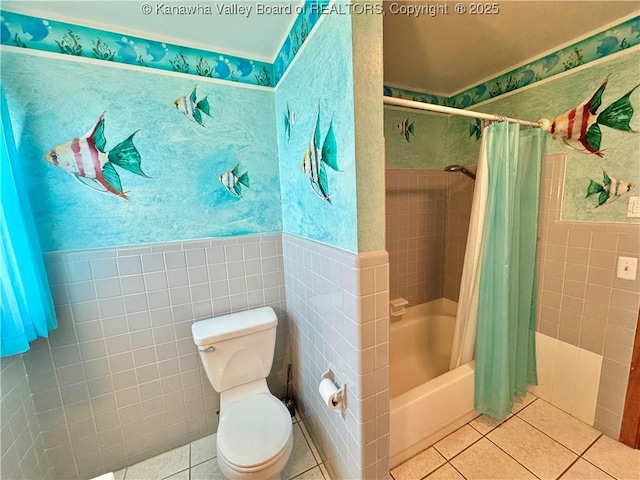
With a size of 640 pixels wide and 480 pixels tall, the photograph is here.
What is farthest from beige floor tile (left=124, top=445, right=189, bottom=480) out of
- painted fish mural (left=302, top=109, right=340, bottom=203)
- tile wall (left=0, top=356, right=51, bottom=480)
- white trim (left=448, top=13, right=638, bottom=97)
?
white trim (left=448, top=13, right=638, bottom=97)

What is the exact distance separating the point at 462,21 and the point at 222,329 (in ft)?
6.70

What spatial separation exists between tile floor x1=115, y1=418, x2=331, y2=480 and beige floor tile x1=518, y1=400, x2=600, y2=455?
1.33 metres

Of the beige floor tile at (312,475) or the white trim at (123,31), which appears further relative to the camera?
the beige floor tile at (312,475)

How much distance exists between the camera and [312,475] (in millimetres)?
1309

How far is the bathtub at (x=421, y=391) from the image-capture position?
1.29 meters

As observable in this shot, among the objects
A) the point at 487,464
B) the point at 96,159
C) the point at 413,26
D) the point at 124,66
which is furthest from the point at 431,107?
the point at 487,464

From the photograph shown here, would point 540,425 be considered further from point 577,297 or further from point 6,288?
point 6,288

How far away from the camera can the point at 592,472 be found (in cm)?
123

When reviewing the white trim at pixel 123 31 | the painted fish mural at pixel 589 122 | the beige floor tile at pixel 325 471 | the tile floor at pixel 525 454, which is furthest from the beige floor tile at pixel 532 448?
the white trim at pixel 123 31

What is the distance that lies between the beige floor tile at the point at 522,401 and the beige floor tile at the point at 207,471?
1858 mm

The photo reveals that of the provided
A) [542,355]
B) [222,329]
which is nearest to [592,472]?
[542,355]

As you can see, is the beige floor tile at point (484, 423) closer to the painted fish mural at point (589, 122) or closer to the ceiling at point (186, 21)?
the painted fish mural at point (589, 122)

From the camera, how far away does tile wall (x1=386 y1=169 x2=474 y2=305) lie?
6.79 feet

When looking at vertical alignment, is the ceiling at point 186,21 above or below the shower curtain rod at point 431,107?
above
